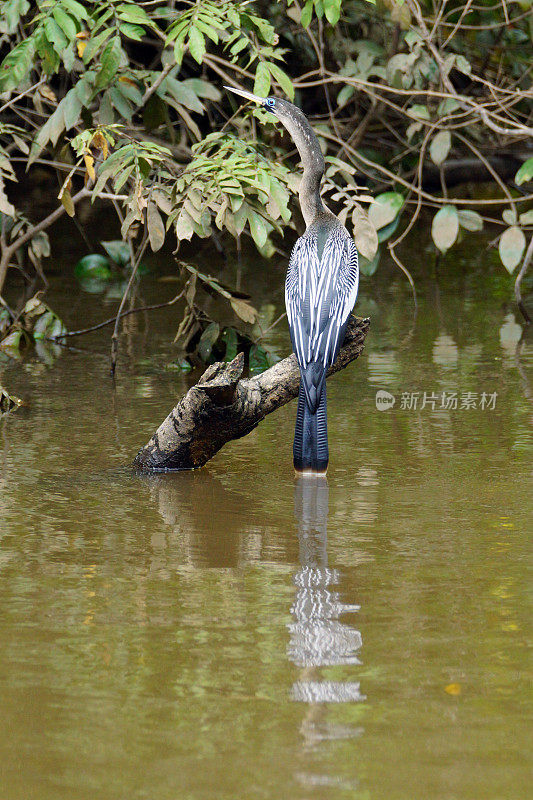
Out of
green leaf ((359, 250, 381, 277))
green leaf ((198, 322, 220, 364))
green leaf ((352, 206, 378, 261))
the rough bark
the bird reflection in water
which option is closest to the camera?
the bird reflection in water

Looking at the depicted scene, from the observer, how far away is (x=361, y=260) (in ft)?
26.6

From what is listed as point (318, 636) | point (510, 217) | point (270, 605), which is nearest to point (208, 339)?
point (510, 217)

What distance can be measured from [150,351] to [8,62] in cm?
225

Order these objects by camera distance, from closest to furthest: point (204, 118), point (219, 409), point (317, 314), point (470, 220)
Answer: point (219, 409), point (317, 314), point (470, 220), point (204, 118)

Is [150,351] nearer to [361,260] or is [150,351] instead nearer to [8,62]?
[361,260]

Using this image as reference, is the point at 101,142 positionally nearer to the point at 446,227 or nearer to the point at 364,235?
the point at 364,235

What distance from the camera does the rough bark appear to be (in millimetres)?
4770

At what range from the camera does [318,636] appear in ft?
11.2

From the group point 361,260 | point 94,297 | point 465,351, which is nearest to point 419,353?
point 465,351

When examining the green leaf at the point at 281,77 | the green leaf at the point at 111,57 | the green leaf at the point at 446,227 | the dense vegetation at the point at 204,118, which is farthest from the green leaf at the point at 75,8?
the green leaf at the point at 446,227

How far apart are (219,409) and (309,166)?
1407 mm

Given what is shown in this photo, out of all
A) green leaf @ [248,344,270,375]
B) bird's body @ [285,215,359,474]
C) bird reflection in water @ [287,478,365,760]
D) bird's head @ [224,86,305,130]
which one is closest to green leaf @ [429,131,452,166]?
green leaf @ [248,344,270,375]

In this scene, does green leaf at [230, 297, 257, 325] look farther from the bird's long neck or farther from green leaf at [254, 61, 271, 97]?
green leaf at [254, 61, 271, 97]

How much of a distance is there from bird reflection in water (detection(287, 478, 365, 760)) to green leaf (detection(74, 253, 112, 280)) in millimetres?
5855
